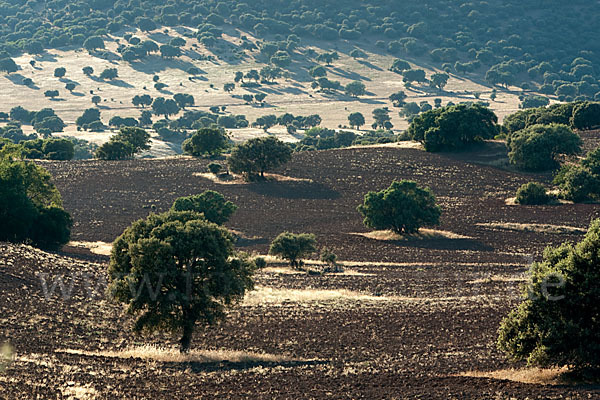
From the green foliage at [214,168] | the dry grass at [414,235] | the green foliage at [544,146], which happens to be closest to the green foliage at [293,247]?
the dry grass at [414,235]

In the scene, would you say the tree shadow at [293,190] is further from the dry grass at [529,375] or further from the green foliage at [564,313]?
the green foliage at [564,313]

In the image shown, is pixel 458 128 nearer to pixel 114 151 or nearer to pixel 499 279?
pixel 114 151

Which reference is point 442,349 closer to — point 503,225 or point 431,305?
point 431,305

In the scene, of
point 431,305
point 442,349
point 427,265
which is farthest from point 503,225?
point 442,349

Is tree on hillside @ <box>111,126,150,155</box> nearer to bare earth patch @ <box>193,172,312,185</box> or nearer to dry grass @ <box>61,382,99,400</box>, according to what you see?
bare earth patch @ <box>193,172,312,185</box>

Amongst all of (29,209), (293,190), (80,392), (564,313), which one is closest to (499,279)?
(564,313)

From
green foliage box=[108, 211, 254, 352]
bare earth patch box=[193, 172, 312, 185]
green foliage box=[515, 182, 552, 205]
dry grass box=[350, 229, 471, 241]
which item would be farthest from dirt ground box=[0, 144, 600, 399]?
bare earth patch box=[193, 172, 312, 185]
